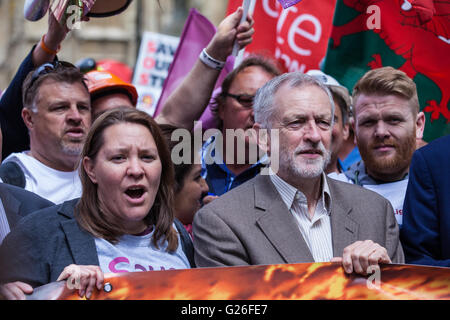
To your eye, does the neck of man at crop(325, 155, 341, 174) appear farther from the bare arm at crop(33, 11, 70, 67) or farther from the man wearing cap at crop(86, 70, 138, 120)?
the bare arm at crop(33, 11, 70, 67)

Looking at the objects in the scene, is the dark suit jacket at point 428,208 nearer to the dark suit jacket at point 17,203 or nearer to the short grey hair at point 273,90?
the short grey hair at point 273,90

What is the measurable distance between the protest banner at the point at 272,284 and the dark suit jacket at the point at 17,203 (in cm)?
62

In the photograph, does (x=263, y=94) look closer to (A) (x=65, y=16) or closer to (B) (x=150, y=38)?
(A) (x=65, y=16)

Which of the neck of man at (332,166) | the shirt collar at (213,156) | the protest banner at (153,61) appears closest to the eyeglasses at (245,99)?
the shirt collar at (213,156)

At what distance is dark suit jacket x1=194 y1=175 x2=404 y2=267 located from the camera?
3.03 m

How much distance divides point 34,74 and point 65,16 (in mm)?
610

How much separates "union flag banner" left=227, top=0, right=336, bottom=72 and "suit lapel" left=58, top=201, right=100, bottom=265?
2538 millimetres

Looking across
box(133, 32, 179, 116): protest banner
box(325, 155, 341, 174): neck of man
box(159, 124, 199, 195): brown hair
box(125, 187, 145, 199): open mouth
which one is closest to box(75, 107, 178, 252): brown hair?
box(125, 187, 145, 199): open mouth

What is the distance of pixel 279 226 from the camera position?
10.3 ft

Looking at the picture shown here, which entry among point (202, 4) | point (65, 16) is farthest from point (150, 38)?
point (202, 4)

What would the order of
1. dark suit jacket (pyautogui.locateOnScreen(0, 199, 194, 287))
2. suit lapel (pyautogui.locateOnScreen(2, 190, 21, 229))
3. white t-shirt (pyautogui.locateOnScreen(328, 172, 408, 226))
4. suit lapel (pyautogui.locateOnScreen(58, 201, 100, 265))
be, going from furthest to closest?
white t-shirt (pyautogui.locateOnScreen(328, 172, 408, 226))
suit lapel (pyautogui.locateOnScreen(2, 190, 21, 229))
suit lapel (pyautogui.locateOnScreen(58, 201, 100, 265))
dark suit jacket (pyautogui.locateOnScreen(0, 199, 194, 287))

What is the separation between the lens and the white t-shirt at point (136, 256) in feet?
9.87

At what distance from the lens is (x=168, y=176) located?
3414 millimetres

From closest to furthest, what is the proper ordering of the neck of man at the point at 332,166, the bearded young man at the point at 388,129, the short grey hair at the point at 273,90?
the short grey hair at the point at 273,90
the bearded young man at the point at 388,129
the neck of man at the point at 332,166
